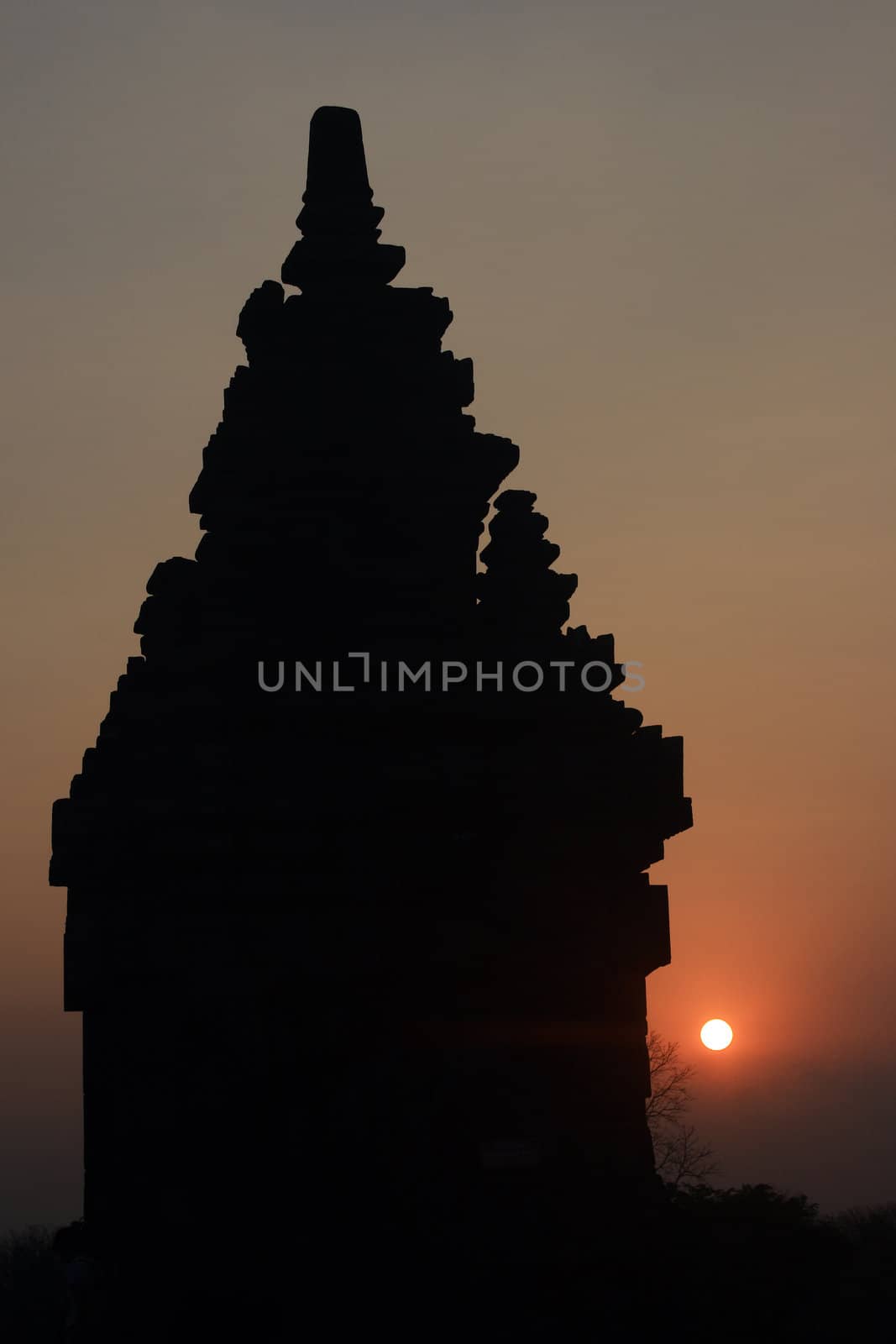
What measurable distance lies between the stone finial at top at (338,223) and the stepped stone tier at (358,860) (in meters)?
0.04

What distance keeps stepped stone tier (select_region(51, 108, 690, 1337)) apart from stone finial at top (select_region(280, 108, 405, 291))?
39 mm

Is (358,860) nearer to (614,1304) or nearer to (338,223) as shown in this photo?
(614,1304)

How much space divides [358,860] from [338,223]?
5.09m

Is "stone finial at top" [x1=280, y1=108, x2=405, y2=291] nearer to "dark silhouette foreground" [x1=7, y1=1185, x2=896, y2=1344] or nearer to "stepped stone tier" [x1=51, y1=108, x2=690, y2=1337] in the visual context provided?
"stepped stone tier" [x1=51, y1=108, x2=690, y2=1337]

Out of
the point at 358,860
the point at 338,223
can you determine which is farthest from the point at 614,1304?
the point at 338,223

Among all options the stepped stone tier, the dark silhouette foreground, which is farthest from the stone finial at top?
the dark silhouette foreground

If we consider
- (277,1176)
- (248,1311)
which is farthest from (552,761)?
(248,1311)

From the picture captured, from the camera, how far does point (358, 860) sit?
38.6 ft

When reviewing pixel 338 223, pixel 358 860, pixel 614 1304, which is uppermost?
pixel 338 223

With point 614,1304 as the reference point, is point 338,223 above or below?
above

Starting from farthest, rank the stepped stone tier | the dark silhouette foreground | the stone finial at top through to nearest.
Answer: the stone finial at top
the stepped stone tier
the dark silhouette foreground

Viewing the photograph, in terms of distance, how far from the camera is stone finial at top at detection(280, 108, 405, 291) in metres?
13.0

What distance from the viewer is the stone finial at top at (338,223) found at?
42.8ft

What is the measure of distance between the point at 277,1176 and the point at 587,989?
252cm
